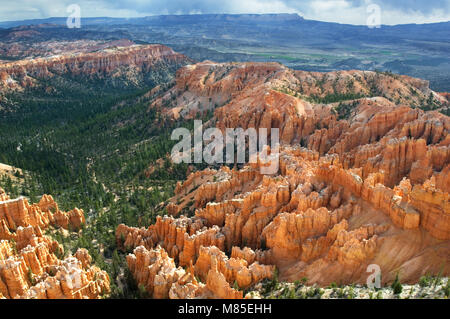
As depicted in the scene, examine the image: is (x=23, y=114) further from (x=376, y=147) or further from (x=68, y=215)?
(x=376, y=147)

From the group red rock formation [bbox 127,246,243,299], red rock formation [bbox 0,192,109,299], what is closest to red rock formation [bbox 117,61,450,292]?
red rock formation [bbox 127,246,243,299]

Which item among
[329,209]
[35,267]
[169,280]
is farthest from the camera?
[329,209]

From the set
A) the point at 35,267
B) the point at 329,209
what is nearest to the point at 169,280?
the point at 35,267

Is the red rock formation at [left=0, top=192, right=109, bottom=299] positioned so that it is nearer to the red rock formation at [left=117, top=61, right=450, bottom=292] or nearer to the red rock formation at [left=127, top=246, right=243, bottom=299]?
the red rock formation at [left=127, top=246, right=243, bottom=299]

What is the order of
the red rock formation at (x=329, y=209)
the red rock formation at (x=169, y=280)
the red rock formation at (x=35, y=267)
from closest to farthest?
the red rock formation at (x=169, y=280) → the red rock formation at (x=35, y=267) → the red rock formation at (x=329, y=209)

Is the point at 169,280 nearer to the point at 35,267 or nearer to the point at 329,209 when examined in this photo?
the point at 35,267

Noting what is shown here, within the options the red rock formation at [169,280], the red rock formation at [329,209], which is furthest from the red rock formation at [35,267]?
the red rock formation at [329,209]

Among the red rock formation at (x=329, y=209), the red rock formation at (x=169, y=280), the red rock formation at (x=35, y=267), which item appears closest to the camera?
the red rock formation at (x=169, y=280)

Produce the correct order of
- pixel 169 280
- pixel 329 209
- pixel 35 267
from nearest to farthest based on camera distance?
pixel 169 280, pixel 35 267, pixel 329 209

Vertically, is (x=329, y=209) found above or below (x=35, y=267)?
above

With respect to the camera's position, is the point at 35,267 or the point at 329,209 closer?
the point at 35,267

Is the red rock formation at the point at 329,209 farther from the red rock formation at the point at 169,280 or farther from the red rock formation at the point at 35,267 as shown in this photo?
the red rock formation at the point at 35,267
